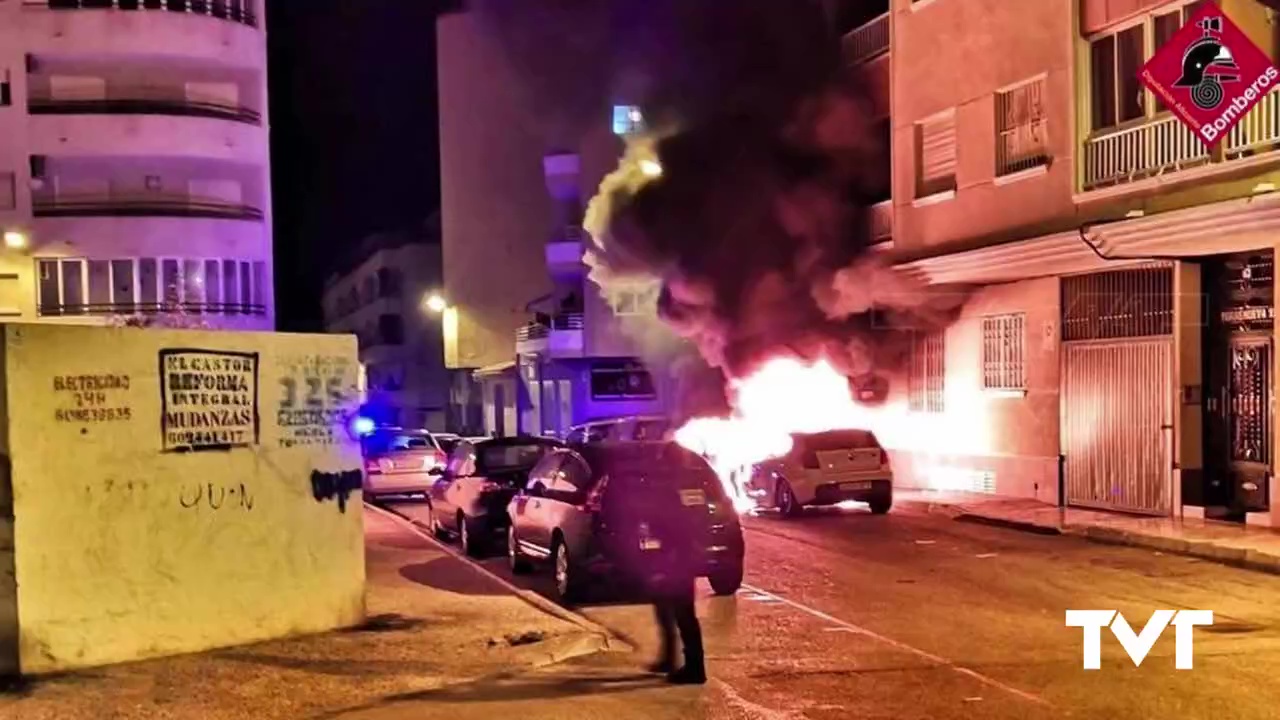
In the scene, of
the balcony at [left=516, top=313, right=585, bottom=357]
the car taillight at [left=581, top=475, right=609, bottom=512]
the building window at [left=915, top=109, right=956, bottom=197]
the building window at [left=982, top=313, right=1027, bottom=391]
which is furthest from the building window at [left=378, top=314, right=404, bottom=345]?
the car taillight at [left=581, top=475, right=609, bottom=512]

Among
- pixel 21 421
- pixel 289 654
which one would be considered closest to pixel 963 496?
pixel 289 654

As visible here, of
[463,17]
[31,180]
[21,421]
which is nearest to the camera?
[21,421]

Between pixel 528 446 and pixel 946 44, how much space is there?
10964mm

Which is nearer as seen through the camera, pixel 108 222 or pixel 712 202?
pixel 712 202

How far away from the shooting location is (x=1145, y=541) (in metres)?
16.2

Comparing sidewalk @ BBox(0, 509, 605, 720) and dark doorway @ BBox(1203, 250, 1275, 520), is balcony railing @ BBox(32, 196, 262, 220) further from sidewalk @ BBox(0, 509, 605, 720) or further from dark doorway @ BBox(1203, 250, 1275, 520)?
dark doorway @ BBox(1203, 250, 1275, 520)

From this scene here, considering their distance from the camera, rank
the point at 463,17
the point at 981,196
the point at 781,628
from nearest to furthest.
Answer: the point at 781,628 → the point at 981,196 → the point at 463,17

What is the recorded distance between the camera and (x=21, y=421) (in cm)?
868

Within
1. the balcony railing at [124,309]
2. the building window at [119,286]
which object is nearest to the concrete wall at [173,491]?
the balcony railing at [124,309]

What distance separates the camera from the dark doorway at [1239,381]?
1742 cm

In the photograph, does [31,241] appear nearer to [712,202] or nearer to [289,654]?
[712,202]

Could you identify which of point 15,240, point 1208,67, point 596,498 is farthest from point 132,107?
point 1208,67

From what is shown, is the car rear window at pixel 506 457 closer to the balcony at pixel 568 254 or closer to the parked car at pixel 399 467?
the parked car at pixel 399 467

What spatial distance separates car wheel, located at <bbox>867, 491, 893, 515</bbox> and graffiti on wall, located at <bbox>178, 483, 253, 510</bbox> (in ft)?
40.8
